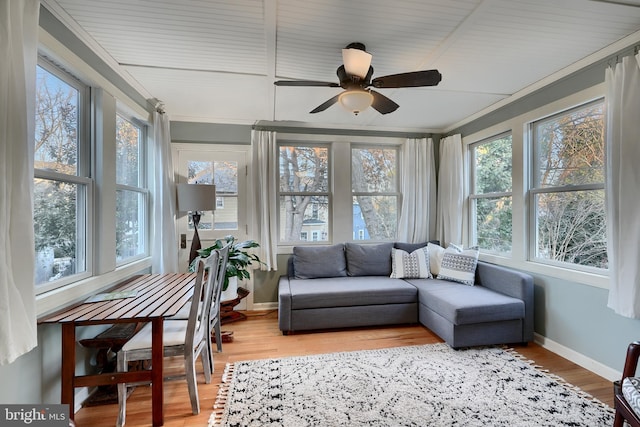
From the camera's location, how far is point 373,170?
400 centimetres

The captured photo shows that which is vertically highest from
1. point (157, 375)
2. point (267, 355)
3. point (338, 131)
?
point (338, 131)

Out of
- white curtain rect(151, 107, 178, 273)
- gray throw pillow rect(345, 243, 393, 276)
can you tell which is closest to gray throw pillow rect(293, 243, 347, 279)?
gray throw pillow rect(345, 243, 393, 276)

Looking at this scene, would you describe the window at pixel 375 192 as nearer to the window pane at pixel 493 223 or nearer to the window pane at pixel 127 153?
the window pane at pixel 493 223

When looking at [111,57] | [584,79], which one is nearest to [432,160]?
[584,79]

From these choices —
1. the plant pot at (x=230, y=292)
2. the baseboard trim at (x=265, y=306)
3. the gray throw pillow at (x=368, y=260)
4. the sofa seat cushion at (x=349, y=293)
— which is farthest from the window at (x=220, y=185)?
the gray throw pillow at (x=368, y=260)

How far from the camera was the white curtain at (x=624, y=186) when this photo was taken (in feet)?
5.94

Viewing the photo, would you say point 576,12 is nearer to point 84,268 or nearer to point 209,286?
point 209,286

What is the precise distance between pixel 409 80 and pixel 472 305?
1970 mm

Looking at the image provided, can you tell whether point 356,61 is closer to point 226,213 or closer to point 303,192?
point 303,192

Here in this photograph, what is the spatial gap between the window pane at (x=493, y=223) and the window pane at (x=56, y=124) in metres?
4.03

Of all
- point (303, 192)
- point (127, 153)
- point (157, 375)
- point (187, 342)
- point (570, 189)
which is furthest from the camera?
point (303, 192)

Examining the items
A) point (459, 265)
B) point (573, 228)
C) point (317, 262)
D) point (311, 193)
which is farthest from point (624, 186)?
point (311, 193)

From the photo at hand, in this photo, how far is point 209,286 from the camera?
1.95m

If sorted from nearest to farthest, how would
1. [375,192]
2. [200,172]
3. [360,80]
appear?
1. [360,80]
2. [200,172]
3. [375,192]
